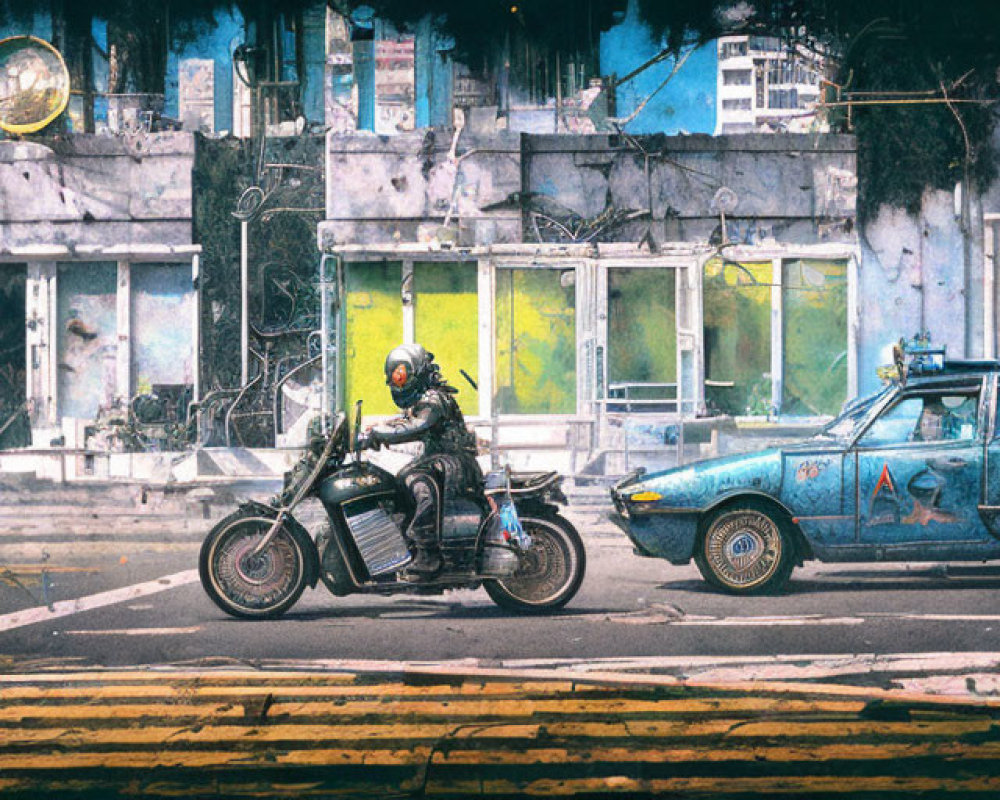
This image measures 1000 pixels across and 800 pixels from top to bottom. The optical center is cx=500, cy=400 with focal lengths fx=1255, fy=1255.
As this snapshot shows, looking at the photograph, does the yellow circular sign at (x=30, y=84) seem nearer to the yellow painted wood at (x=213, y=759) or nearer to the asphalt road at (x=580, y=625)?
the asphalt road at (x=580, y=625)

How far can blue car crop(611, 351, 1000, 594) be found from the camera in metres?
8.60

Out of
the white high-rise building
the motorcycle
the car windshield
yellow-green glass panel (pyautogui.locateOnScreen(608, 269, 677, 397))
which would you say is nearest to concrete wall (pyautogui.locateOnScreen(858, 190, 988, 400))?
the white high-rise building

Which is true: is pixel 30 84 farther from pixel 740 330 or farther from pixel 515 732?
pixel 515 732

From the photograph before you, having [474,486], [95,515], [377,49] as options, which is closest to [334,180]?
[377,49]

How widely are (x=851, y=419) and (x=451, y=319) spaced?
6.63 metres

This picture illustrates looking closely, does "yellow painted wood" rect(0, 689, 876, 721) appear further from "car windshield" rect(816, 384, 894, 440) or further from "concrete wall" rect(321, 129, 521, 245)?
"concrete wall" rect(321, 129, 521, 245)

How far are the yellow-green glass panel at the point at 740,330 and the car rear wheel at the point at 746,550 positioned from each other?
735cm

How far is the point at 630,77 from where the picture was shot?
15.0 m

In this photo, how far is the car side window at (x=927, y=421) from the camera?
8.81 metres

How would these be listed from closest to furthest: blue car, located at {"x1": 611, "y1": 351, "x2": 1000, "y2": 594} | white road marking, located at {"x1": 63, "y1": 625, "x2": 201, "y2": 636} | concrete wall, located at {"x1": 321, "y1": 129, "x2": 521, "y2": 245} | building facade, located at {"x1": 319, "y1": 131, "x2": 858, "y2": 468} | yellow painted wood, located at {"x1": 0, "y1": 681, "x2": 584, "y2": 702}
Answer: yellow painted wood, located at {"x1": 0, "y1": 681, "x2": 584, "y2": 702}, white road marking, located at {"x1": 63, "y1": 625, "x2": 201, "y2": 636}, blue car, located at {"x1": 611, "y1": 351, "x2": 1000, "y2": 594}, building facade, located at {"x1": 319, "y1": 131, "x2": 858, "y2": 468}, concrete wall, located at {"x1": 321, "y1": 129, "x2": 521, "y2": 245}

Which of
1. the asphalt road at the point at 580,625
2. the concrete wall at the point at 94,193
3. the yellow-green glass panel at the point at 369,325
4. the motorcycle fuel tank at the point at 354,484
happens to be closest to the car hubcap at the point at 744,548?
the asphalt road at the point at 580,625

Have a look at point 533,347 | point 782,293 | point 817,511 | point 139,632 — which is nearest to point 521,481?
point 817,511

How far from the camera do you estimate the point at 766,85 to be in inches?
616

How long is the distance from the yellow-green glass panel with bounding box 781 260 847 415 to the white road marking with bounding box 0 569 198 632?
28.8 feet
